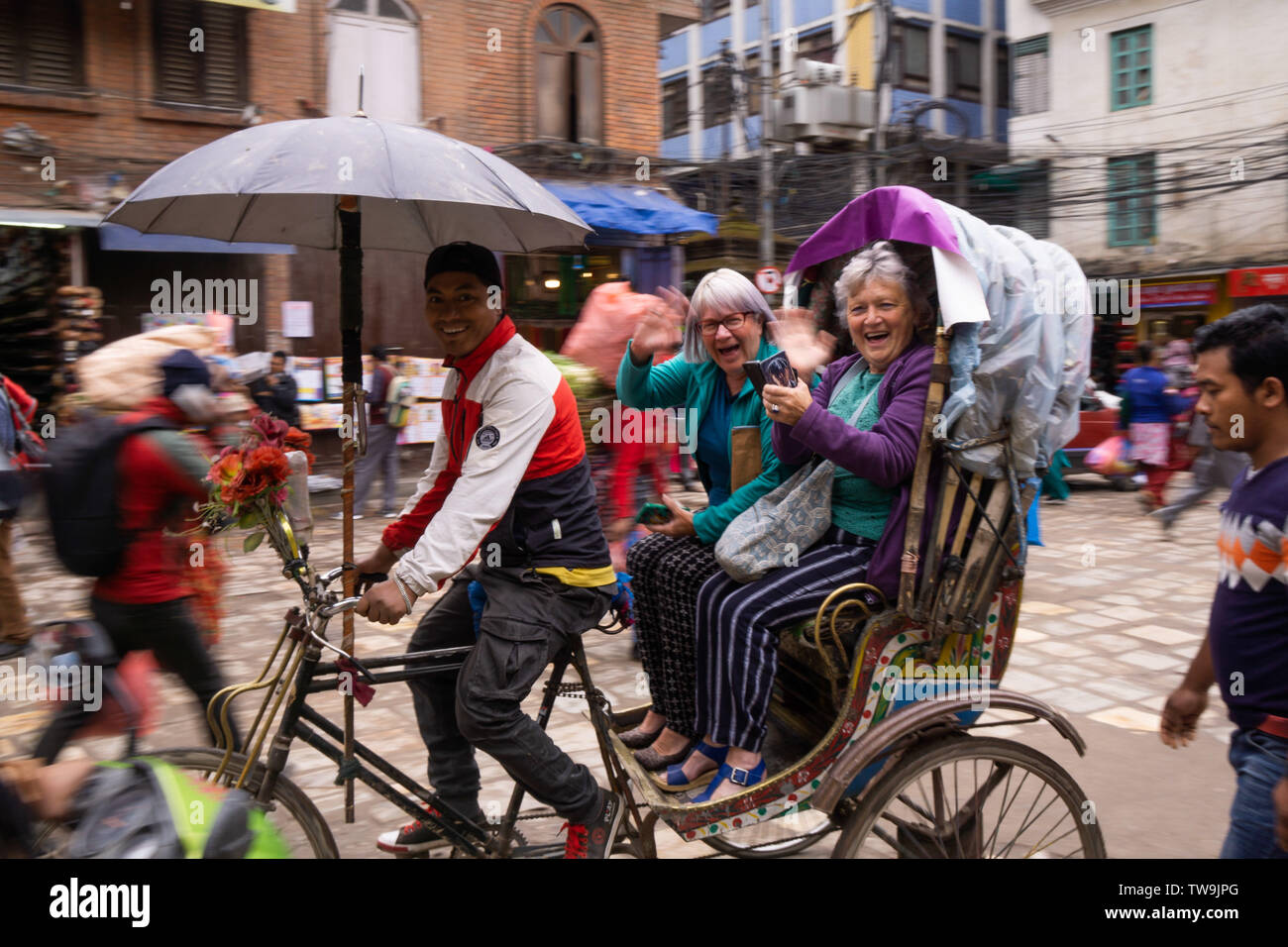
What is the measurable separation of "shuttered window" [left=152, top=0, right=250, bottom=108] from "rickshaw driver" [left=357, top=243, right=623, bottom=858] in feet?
36.4

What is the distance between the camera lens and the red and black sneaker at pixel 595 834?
3.07 meters

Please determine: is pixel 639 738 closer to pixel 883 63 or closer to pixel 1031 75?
pixel 883 63

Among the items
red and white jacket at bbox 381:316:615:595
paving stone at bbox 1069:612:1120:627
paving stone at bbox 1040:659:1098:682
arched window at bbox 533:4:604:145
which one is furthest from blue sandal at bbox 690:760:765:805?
arched window at bbox 533:4:604:145

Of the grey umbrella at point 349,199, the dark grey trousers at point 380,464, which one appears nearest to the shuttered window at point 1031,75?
the dark grey trousers at point 380,464

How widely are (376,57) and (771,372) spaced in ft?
40.2

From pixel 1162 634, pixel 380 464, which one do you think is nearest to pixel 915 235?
pixel 1162 634

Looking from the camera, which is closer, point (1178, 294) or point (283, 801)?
point (283, 801)

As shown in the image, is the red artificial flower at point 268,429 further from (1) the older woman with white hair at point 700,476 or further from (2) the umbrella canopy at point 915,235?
(2) the umbrella canopy at point 915,235

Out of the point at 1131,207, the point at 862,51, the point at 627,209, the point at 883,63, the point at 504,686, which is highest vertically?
the point at 862,51

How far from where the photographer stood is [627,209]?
14.3 m

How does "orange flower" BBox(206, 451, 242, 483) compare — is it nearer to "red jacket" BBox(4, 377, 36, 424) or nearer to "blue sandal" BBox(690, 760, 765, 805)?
"blue sandal" BBox(690, 760, 765, 805)

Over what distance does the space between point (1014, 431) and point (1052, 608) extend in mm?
4956

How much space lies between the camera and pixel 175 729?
198 inches

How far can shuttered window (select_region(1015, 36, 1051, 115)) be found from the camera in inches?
979
